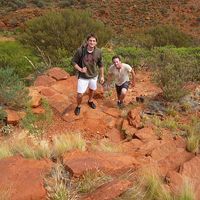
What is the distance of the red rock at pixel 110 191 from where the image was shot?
13.7ft

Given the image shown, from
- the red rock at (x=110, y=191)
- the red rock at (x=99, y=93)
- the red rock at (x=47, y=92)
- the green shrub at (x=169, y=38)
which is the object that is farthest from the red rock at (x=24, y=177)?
the green shrub at (x=169, y=38)

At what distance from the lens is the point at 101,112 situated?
845 cm

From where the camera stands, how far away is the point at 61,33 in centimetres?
1592

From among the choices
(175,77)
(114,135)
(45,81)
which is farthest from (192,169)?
(45,81)

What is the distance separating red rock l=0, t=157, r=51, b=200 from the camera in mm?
4277

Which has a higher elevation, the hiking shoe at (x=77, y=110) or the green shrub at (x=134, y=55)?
the hiking shoe at (x=77, y=110)

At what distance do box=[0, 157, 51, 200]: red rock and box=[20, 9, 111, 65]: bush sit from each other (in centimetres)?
982

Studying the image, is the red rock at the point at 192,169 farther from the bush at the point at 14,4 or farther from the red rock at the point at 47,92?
the bush at the point at 14,4

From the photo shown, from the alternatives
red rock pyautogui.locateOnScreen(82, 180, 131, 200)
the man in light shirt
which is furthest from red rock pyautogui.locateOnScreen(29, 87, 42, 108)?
red rock pyautogui.locateOnScreen(82, 180, 131, 200)

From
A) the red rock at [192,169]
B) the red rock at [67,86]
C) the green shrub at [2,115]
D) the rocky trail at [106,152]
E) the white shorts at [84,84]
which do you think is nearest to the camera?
the rocky trail at [106,152]

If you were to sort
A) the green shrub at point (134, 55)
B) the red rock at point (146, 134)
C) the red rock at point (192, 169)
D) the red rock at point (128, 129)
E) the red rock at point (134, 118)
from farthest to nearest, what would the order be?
the green shrub at point (134, 55), the red rock at point (134, 118), the red rock at point (128, 129), the red rock at point (146, 134), the red rock at point (192, 169)

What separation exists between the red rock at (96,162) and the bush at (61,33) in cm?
960

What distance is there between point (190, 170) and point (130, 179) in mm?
682

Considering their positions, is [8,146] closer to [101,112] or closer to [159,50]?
[101,112]
